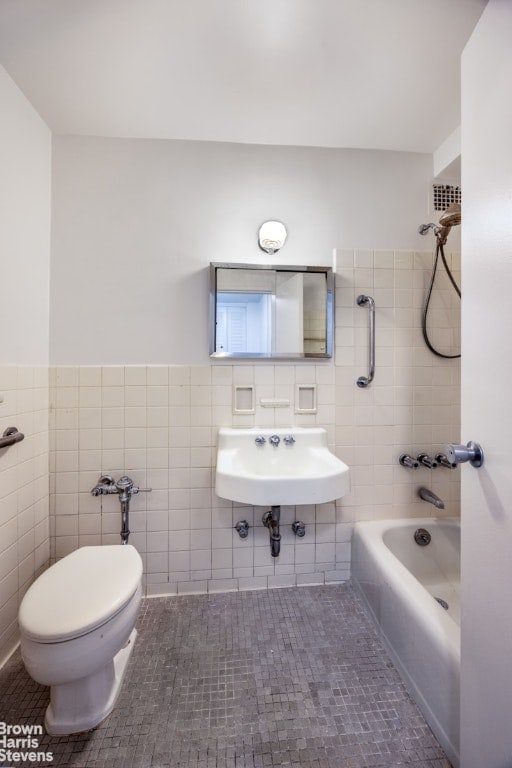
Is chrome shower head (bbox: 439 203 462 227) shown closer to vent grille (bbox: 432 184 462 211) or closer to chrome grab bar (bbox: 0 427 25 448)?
vent grille (bbox: 432 184 462 211)

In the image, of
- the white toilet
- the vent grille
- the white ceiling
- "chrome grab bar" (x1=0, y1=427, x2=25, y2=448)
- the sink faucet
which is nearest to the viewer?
the white toilet

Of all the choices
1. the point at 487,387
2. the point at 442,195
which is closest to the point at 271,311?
the point at 487,387

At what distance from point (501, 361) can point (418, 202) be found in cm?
143

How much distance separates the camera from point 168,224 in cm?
156

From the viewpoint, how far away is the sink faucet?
156cm

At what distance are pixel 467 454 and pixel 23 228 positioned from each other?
1.82m

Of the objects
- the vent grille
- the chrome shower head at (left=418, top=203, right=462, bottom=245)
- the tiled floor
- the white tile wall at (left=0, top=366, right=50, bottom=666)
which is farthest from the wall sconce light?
the tiled floor

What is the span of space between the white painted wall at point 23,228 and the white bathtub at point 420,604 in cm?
180

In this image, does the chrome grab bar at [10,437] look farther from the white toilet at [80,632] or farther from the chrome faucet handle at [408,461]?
the chrome faucet handle at [408,461]

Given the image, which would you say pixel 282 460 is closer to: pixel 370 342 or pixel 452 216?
pixel 370 342

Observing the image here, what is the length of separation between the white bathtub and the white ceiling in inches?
78.0

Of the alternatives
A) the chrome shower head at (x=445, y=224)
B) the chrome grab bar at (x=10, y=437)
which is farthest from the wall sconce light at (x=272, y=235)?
the chrome grab bar at (x=10, y=437)

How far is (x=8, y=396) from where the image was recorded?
4.17ft

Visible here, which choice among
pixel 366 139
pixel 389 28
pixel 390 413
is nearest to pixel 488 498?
pixel 390 413
